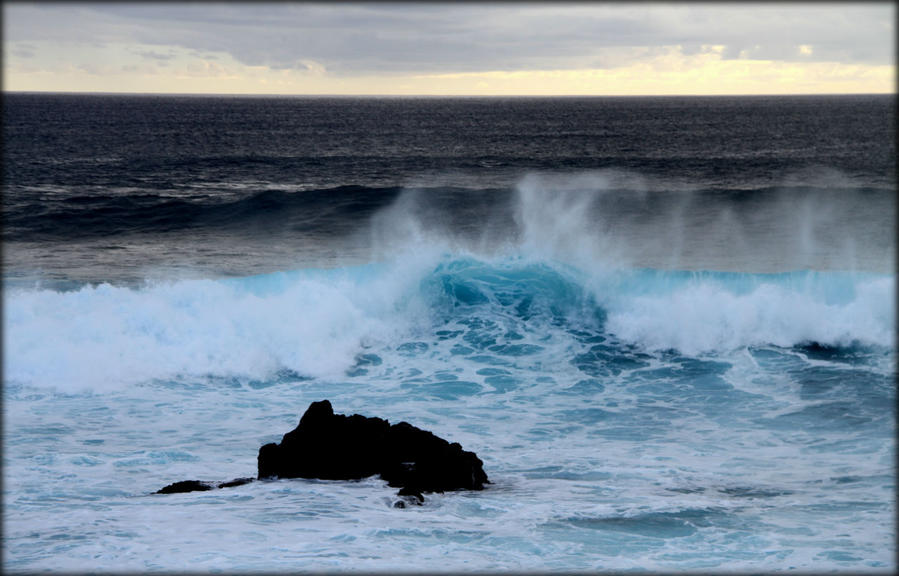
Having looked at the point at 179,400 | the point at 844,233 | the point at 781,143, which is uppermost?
the point at 781,143

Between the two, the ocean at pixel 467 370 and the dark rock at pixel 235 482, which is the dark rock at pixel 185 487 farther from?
the ocean at pixel 467 370

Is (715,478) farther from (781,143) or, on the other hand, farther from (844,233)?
(781,143)

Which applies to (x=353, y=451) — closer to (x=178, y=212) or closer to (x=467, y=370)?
(x=467, y=370)

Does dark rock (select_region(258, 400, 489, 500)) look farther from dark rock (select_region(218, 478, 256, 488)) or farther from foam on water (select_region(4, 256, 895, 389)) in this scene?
foam on water (select_region(4, 256, 895, 389))

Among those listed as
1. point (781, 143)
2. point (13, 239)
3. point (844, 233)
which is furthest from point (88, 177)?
point (781, 143)

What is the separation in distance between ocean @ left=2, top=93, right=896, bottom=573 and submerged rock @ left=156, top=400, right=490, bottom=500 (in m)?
0.25

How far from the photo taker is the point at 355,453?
33.0ft

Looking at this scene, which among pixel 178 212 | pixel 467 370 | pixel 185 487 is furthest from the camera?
pixel 178 212

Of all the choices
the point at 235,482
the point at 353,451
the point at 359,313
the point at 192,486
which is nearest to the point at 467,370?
the point at 359,313

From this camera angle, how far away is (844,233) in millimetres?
27812

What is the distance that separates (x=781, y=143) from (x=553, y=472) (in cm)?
6545

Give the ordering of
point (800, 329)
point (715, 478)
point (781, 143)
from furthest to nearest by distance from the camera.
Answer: point (781, 143) → point (800, 329) → point (715, 478)

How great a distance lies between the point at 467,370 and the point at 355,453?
20.0 feet

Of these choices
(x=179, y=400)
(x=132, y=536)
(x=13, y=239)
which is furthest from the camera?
(x=13, y=239)
